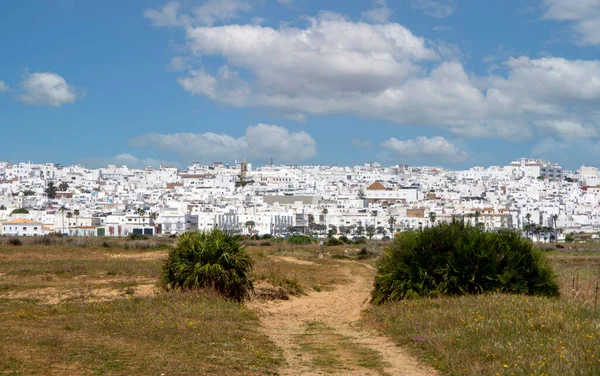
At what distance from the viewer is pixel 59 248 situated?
127 feet

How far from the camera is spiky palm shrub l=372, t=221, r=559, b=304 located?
56.6ft

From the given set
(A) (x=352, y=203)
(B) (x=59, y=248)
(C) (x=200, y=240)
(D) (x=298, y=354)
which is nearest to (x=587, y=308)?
(D) (x=298, y=354)

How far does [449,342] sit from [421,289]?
5361mm

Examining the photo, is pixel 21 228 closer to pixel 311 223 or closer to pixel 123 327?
pixel 311 223

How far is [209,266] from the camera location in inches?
747

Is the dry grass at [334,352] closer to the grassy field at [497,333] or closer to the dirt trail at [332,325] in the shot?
the dirt trail at [332,325]

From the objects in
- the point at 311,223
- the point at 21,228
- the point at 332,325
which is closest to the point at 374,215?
the point at 311,223

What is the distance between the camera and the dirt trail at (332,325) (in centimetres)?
1128

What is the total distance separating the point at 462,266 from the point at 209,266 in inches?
240

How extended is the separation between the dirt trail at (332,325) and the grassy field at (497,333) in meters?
0.34

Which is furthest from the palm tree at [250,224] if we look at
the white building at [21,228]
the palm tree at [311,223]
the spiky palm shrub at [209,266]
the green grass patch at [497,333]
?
the green grass patch at [497,333]

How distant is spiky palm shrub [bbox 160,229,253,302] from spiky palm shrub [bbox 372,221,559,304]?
3.61m

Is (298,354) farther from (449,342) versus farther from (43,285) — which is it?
(43,285)

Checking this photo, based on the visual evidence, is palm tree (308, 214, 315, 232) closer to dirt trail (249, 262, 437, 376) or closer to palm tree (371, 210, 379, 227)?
palm tree (371, 210, 379, 227)
